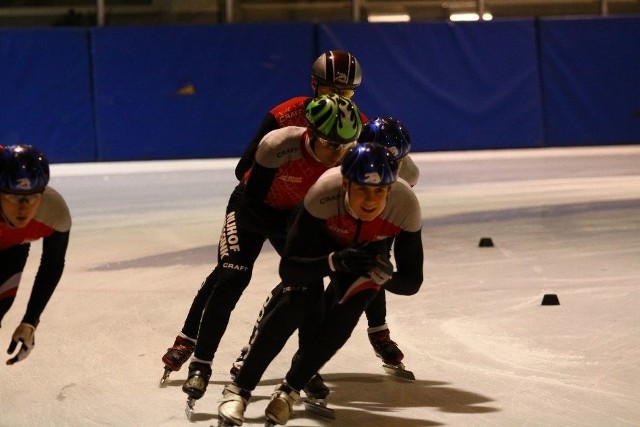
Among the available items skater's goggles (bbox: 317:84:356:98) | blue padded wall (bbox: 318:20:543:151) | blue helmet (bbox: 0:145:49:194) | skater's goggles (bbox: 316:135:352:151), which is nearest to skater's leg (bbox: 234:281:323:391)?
skater's goggles (bbox: 316:135:352:151)

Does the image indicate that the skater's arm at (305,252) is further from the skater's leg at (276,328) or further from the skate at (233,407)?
the skate at (233,407)

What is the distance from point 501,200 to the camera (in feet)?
32.9

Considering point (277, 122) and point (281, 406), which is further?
point (277, 122)

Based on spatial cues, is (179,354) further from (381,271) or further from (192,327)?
(381,271)

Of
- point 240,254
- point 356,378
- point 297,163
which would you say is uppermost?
point 297,163

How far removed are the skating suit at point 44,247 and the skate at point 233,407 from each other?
751mm

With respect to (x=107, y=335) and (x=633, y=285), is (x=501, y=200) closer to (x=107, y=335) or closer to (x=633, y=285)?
(x=633, y=285)

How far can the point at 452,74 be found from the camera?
1544 centimetres

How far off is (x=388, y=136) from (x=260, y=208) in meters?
0.59

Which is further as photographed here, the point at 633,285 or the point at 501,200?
the point at 501,200

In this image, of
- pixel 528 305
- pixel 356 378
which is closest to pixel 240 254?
pixel 356 378

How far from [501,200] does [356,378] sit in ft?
18.3

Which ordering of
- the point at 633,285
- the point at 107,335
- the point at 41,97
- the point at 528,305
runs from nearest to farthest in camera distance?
the point at 107,335 → the point at 528,305 → the point at 633,285 → the point at 41,97

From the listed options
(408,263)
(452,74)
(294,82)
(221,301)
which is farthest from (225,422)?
(452,74)
